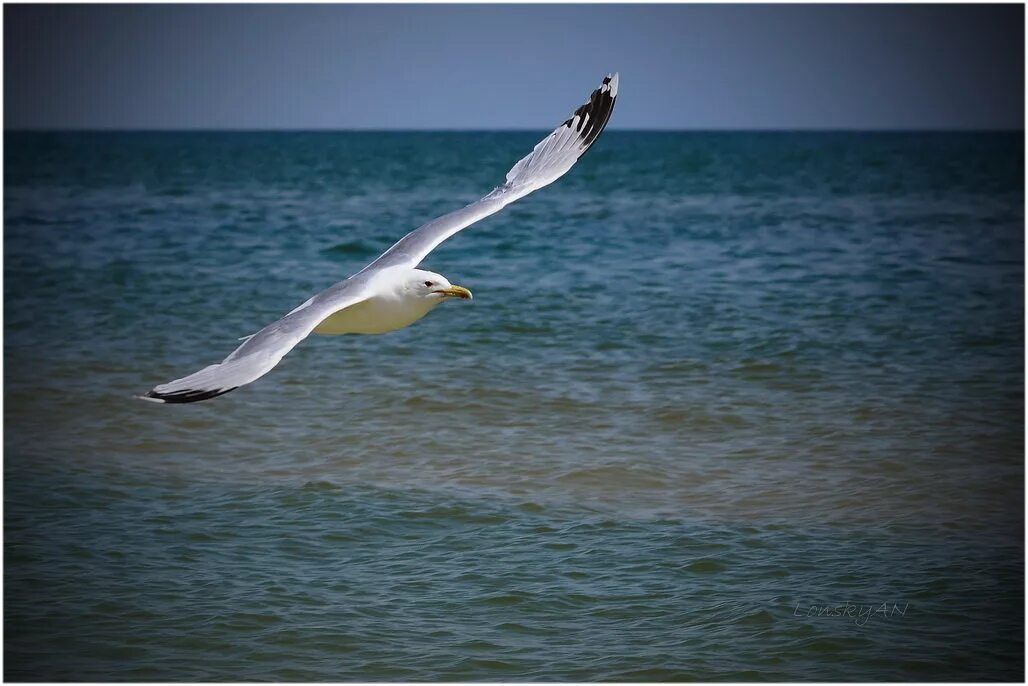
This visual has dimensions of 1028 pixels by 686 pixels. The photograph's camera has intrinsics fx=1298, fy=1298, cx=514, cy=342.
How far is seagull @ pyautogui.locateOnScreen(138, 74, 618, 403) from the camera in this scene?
4.63 meters

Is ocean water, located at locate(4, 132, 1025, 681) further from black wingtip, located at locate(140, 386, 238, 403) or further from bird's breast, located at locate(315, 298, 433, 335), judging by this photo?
black wingtip, located at locate(140, 386, 238, 403)

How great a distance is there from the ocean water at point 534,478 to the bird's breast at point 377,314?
4.42ft

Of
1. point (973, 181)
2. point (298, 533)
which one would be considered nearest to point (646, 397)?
point (298, 533)

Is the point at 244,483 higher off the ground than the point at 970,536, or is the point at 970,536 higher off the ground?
the point at 244,483

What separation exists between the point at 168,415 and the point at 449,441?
227cm

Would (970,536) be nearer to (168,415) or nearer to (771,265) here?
(168,415)

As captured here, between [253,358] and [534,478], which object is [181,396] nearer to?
[253,358]

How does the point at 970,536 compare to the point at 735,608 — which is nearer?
the point at 735,608

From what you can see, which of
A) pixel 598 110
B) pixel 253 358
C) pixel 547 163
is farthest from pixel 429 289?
pixel 598 110

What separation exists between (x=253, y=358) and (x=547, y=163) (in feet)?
10.5

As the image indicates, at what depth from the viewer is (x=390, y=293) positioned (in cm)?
602

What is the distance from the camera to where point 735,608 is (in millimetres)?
6266

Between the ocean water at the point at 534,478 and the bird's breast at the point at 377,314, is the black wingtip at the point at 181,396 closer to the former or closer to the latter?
the bird's breast at the point at 377,314

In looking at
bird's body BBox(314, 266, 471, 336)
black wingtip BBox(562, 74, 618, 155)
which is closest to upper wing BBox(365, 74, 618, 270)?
black wingtip BBox(562, 74, 618, 155)
